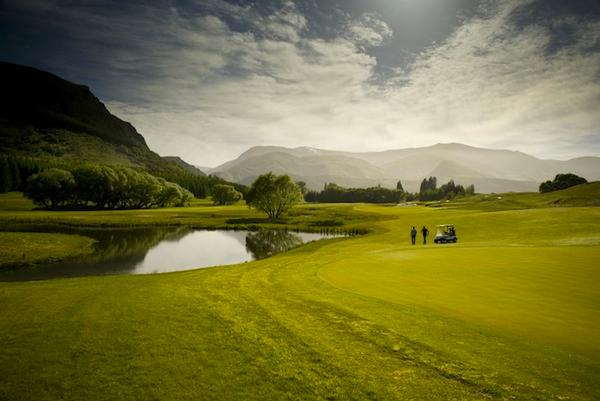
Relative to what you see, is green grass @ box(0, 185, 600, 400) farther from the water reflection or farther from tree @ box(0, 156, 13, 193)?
tree @ box(0, 156, 13, 193)

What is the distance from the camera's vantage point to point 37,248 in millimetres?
44188

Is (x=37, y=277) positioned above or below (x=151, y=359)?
below

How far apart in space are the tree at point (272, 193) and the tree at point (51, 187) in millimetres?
76046

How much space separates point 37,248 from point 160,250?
15975mm

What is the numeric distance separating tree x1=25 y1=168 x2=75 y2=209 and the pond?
196 ft

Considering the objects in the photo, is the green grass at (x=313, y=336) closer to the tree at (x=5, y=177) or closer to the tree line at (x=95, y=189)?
the tree line at (x=95, y=189)

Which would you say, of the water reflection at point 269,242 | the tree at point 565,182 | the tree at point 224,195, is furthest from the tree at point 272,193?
the tree at point 565,182

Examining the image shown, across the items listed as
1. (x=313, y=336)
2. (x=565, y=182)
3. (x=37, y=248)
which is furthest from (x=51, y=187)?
(x=565, y=182)

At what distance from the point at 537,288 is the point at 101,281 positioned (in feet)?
95.7

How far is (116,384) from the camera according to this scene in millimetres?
9703

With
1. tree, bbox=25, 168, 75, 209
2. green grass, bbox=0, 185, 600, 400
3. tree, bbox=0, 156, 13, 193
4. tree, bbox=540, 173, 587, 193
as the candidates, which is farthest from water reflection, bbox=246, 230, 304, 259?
tree, bbox=0, 156, 13, 193

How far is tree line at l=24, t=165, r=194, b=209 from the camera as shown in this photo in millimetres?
117688

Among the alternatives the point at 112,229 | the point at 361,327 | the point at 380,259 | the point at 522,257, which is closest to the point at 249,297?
the point at 361,327

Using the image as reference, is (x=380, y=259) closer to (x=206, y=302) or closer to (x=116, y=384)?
(x=206, y=302)
